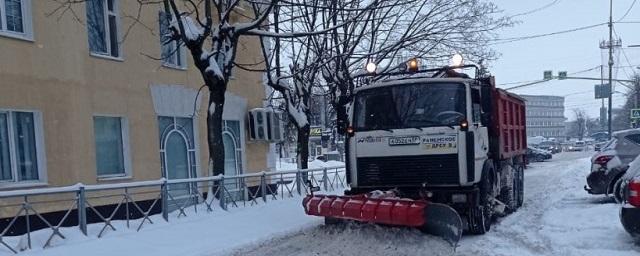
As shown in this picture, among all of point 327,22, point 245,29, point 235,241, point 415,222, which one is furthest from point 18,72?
point 327,22

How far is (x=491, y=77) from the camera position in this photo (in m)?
9.72

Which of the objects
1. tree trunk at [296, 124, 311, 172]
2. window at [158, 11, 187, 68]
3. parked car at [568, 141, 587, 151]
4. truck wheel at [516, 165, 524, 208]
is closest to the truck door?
truck wheel at [516, 165, 524, 208]

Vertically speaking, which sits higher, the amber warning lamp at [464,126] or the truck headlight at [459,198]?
the amber warning lamp at [464,126]

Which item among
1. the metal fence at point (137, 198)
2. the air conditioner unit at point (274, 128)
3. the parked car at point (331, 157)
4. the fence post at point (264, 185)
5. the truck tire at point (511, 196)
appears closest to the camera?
the metal fence at point (137, 198)

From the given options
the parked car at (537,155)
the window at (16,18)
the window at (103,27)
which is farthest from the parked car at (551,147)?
the window at (16,18)

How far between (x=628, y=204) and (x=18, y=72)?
10840mm

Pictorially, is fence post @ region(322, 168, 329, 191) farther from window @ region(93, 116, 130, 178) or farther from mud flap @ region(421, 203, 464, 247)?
mud flap @ region(421, 203, 464, 247)

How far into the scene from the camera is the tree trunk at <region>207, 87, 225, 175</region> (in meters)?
12.8

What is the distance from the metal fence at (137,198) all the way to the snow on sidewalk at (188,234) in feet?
0.61

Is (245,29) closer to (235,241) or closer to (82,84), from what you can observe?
(82,84)

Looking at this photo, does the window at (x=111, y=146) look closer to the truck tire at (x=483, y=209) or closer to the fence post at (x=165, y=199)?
the fence post at (x=165, y=199)

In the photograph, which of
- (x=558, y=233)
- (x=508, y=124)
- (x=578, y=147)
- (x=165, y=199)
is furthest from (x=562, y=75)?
(x=578, y=147)

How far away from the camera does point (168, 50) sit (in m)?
15.6

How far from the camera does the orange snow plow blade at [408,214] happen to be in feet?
25.5
